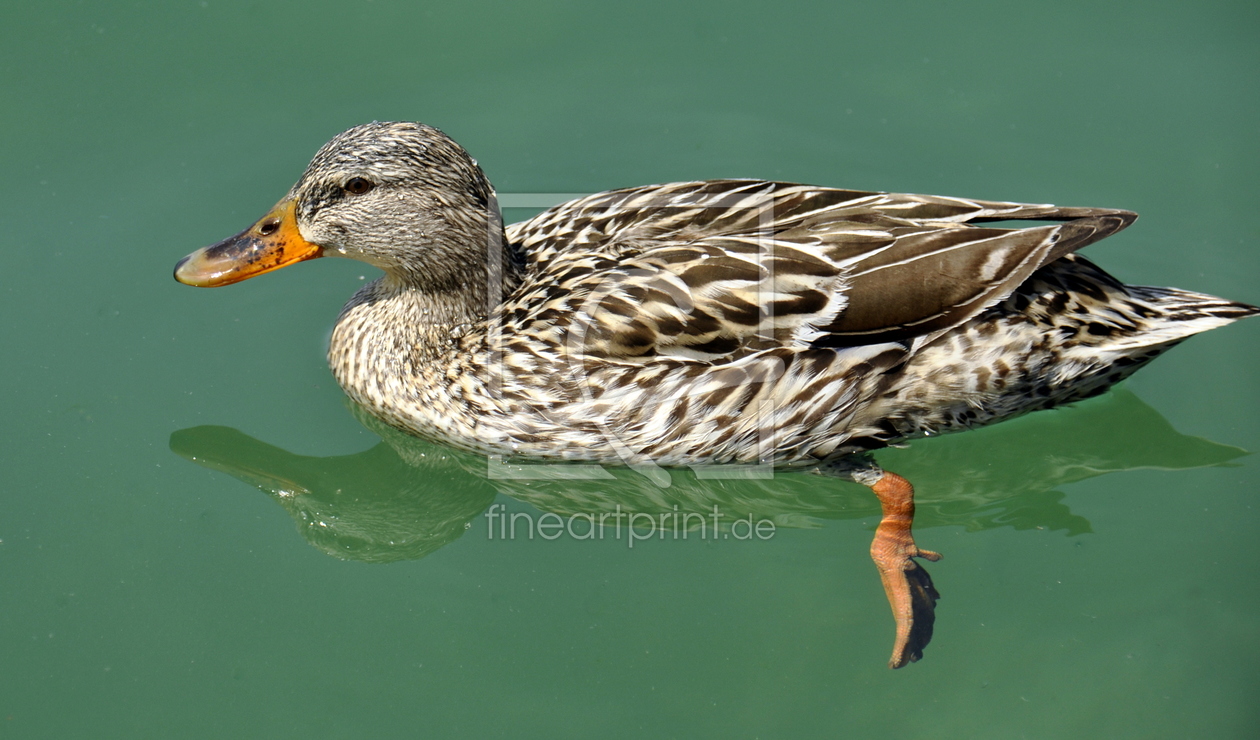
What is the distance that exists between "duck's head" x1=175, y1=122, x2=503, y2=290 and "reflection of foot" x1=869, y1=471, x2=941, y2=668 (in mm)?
2321

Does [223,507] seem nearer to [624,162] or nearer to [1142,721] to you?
[624,162]

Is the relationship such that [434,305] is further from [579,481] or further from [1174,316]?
[1174,316]

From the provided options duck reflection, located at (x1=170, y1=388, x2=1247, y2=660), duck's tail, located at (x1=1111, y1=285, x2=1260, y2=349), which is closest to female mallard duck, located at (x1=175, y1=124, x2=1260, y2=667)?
duck's tail, located at (x1=1111, y1=285, x2=1260, y2=349)

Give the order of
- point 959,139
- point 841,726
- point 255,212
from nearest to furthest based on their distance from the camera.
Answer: point 841,726 → point 255,212 → point 959,139

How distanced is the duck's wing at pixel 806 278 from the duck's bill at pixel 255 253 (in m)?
1.12

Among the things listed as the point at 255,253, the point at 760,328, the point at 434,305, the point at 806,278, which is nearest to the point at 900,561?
the point at 760,328

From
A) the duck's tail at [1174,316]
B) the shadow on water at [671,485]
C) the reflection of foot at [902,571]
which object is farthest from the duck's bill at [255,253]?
the duck's tail at [1174,316]

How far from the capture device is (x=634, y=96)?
7.18 meters

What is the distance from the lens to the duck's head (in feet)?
16.4

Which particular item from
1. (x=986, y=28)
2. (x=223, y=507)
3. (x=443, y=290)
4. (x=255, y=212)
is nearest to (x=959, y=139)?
(x=986, y=28)

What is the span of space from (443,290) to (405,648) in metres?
→ 1.73

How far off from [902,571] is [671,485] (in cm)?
120

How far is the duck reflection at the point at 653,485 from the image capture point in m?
5.39

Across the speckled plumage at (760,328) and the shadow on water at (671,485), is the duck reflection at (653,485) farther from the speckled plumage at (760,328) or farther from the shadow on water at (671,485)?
the speckled plumage at (760,328)
